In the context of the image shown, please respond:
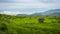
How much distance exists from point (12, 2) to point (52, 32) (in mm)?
1476

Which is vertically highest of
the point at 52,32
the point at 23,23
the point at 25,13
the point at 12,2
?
the point at 12,2

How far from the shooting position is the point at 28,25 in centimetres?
392

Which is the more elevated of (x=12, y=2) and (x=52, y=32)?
(x=12, y=2)

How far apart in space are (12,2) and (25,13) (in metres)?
0.51

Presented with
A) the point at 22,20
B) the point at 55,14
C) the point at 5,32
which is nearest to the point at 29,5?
the point at 22,20

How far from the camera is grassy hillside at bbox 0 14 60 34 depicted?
12.4 feet

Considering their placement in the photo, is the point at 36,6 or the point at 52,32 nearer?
the point at 52,32

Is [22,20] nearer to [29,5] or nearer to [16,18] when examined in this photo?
[16,18]

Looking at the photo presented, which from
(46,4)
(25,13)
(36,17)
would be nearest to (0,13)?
(25,13)

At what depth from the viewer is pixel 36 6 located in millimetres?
4102

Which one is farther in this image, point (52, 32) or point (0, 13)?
point (0, 13)

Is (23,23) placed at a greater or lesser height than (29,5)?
lesser

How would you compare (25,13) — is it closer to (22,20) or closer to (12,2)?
(22,20)

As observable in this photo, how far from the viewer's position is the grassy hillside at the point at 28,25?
379 centimetres
